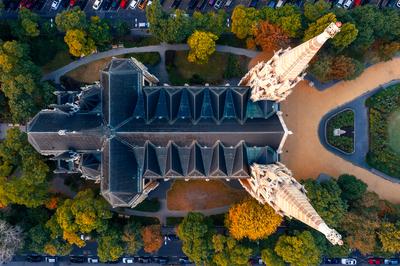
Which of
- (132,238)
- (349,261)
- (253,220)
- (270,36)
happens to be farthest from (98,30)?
(349,261)

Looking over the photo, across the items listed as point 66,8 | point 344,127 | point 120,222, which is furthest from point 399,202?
point 66,8

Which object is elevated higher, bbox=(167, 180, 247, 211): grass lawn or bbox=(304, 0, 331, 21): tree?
bbox=(304, 0, 331, 21): tree

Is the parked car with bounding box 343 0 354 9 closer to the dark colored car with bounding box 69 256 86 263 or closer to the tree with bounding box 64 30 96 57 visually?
the tree with bounding box 64 30 96 57

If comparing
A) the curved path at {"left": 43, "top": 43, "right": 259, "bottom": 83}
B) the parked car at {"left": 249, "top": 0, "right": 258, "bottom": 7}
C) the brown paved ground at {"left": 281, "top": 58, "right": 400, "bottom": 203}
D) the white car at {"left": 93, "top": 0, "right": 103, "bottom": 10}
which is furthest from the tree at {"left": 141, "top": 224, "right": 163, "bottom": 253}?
the parked car at {"left": 249, "top": 0, "right": 258, "bottom": 7}

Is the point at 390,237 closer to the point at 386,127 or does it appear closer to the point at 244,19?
the point at 386,127

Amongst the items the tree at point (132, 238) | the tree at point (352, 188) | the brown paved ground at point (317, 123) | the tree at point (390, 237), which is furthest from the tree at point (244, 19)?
the tree at point (390, 237)
